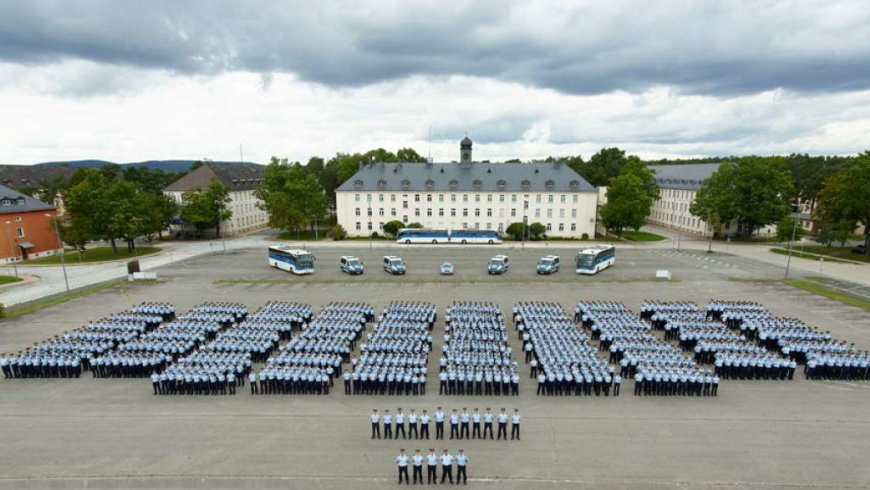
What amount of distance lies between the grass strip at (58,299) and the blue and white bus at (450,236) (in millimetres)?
37422

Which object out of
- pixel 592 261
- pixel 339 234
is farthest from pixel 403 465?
pixel 339 234

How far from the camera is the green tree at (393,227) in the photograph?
243 feet

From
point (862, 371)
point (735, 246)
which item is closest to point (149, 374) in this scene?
point (862, 371)

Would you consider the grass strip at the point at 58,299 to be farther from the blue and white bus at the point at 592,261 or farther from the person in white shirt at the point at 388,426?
the blue and white bus at the point at 592,261

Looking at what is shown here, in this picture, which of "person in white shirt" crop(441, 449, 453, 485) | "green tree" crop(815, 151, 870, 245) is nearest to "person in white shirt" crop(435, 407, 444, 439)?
"person in white shirt" crop(441, 449, 453, 485)

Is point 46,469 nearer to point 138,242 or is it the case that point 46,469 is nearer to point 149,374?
point 149,374

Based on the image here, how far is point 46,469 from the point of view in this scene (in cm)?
1588

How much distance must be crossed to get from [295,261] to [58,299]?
2001cm

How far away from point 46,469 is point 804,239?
9243 cm

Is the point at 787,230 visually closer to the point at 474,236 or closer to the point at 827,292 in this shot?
the point at 827,292

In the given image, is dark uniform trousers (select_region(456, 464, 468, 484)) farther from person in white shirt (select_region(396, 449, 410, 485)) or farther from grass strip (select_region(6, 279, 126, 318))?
grass strip (select_region(6, 279, 126, 318))

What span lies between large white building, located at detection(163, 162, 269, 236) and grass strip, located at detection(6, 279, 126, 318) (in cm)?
3766

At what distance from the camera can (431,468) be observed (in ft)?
49.7

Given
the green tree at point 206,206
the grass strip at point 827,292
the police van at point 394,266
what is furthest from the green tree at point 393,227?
the grass strip at point 827,292
